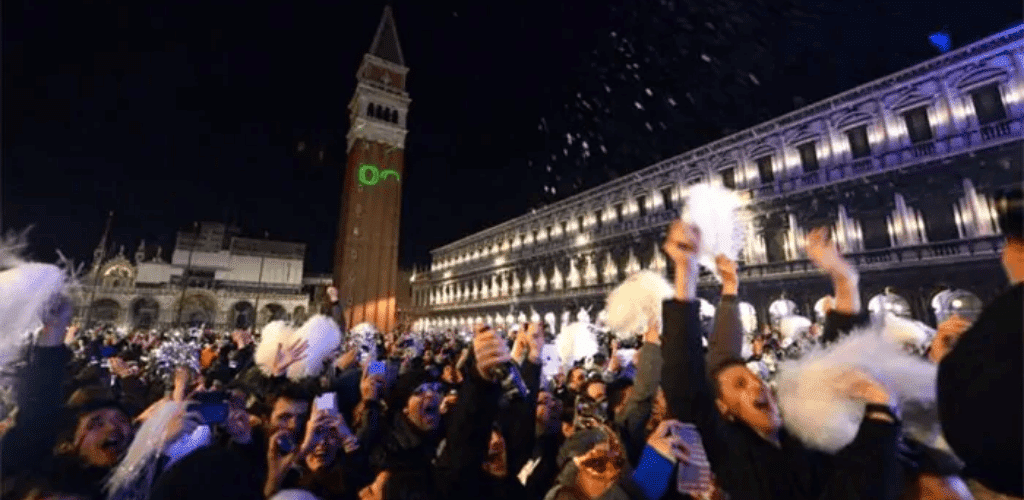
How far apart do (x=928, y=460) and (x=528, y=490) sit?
2723 millimetres

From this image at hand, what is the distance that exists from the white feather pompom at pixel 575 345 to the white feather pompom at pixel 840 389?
712 centimetres

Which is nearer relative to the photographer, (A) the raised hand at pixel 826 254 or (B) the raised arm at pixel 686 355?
(B) the raised arm at pixel 686 355

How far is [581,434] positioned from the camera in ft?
9.42

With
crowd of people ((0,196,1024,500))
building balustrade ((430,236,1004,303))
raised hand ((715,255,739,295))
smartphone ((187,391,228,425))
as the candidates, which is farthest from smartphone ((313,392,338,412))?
building balustrade ((430,236,1004,303))

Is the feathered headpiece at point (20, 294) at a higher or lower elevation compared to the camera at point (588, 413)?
higher

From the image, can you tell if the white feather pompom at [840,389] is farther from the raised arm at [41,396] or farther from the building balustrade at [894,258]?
the building balustrade at [894,258]

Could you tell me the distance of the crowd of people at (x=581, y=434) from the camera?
1267mm

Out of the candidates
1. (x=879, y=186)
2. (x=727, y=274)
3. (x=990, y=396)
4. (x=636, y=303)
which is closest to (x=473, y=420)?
(x=727, y=274)

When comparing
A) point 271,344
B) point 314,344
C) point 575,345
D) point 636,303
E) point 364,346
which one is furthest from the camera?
point 364,346

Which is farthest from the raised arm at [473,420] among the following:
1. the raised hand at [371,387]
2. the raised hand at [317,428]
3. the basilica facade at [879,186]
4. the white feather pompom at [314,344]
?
the basilica facade at [879,186]

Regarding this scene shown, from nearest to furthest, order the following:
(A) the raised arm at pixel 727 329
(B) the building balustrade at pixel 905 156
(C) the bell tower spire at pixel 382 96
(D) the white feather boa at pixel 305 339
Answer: (A) the raised arm at pixel 727 329, (D) the white feather boa at pixel 305 339, (B) the building balustrade at pixel 905 156, (C) the bell tower spire at pixel 382 96

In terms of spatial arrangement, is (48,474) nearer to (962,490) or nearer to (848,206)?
(962,490)

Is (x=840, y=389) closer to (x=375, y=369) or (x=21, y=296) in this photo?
(x=375, y=369)

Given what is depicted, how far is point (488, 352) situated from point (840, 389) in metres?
1.69
